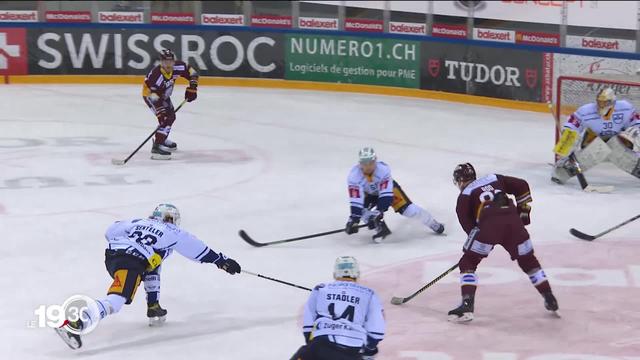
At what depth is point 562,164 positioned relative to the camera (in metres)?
12.7

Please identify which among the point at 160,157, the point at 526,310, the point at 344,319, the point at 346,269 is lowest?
the point at 526,310

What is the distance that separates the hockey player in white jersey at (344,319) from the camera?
6.15 m

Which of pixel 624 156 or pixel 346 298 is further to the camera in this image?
pixel 624 156

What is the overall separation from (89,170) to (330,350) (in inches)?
316

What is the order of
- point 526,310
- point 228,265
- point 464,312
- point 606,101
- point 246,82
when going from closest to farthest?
point 228,265, point 464,312, point 526,310, point 606,101, point 246,82

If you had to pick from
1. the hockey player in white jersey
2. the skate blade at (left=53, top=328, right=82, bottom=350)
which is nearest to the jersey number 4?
the hockey player in white jersey

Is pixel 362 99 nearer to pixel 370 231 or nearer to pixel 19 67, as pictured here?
pixel 19 67

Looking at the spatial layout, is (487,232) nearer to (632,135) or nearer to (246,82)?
(632,135)

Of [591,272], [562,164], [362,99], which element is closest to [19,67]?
[362,99]

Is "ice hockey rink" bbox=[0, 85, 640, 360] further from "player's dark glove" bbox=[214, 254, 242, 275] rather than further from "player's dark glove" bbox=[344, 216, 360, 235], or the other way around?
"player's dark glove" bbox=[214, 254, 242, 275]

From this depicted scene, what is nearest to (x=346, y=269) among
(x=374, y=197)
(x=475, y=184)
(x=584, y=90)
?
(x=475, y=184)

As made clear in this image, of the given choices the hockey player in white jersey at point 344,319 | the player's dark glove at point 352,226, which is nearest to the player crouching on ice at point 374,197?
the player's dark glove at point 352,226

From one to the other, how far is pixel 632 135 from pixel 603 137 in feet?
1.00

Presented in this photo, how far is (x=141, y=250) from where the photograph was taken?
25.8 ft
